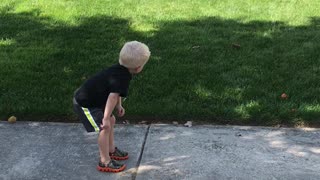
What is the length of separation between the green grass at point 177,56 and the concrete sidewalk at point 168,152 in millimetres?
283

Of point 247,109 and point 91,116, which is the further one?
point 247,109

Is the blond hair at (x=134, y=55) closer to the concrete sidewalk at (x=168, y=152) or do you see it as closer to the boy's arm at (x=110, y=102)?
the boy's arm at (x=110, y=102)

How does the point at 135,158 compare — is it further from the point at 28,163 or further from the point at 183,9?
the point at 183,9

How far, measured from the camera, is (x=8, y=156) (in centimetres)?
400

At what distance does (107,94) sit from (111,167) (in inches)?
22.2

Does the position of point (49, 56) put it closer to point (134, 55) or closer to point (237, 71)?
point (237, 71)

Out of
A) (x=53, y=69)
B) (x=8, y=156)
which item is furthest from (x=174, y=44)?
(x=8, y=156)

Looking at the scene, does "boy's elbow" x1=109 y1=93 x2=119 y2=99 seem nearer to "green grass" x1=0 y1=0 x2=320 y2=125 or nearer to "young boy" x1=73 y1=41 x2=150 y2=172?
"young boy" x1=73 y1=41 x2=150 y2=172

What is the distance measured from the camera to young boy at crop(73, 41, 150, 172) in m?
3.46

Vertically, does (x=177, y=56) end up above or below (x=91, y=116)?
below

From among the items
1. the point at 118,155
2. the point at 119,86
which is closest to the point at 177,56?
the point at 118,155

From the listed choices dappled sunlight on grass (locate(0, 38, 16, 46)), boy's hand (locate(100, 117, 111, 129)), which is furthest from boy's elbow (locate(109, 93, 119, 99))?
dappled sunlight on grass (locate(0, 38, 16, 46))

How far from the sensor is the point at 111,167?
148 inches

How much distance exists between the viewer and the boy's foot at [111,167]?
3.77m
